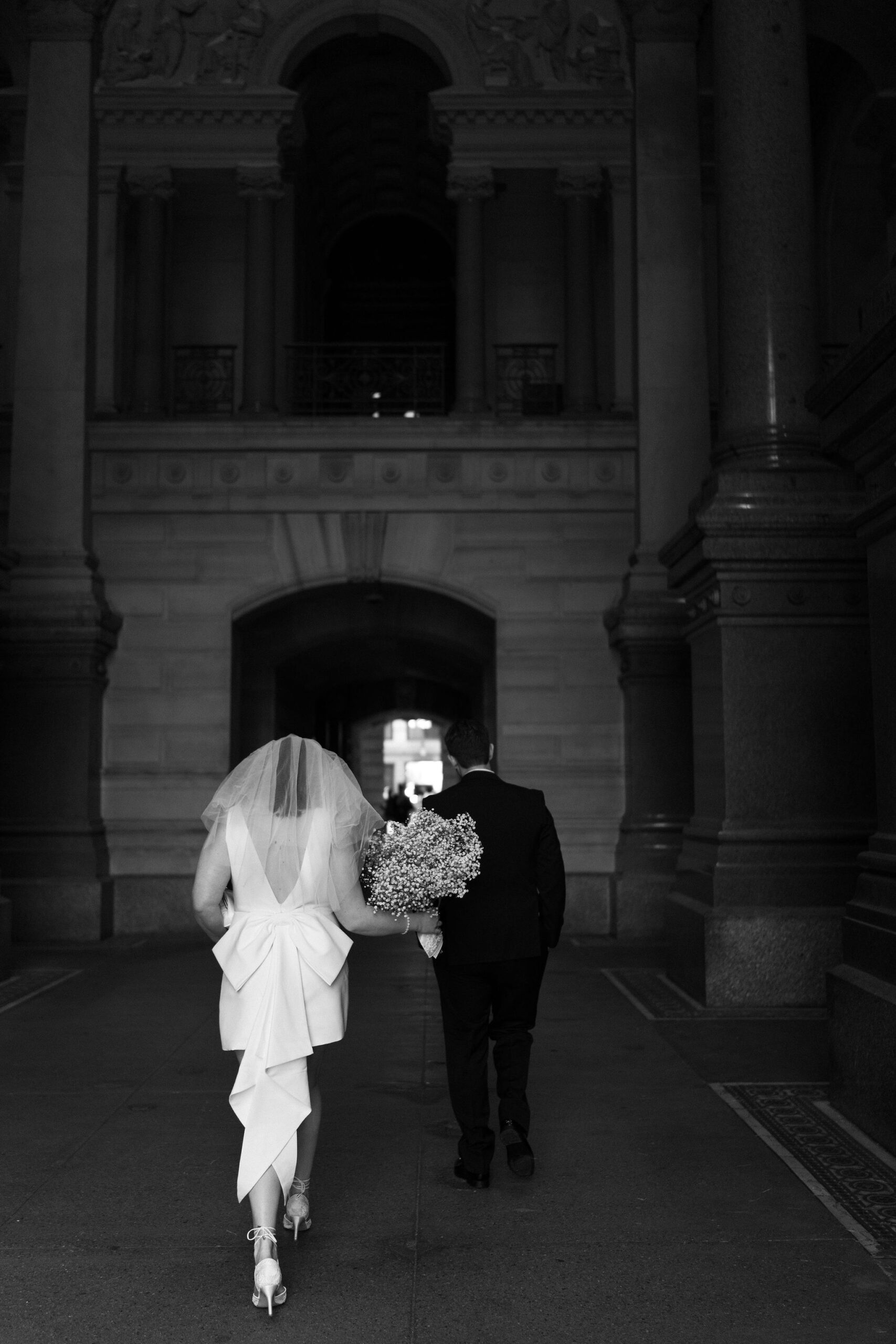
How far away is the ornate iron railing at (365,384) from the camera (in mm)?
17375

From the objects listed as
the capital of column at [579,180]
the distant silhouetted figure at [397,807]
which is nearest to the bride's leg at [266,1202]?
the capital of column at [579,180]

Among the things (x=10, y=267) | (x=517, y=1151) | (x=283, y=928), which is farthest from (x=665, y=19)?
(x=283, y=928)

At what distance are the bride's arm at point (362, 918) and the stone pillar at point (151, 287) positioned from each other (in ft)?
43.9

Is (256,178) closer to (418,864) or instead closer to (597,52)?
(597,52)

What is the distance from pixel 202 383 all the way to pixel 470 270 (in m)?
3.82

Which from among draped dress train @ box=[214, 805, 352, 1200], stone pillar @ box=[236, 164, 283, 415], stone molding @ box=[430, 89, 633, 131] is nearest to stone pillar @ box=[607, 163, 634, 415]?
stone molding @ box=[430, 89, 633, 131]

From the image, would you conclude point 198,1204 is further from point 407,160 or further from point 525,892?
point 407,160

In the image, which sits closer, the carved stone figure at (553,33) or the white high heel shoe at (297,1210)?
the white high heel shoe at (297,1210)

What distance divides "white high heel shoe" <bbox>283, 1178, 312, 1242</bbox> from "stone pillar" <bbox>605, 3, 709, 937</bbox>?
10093 mm

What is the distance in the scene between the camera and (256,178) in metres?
17.2

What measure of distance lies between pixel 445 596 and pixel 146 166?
271 inches

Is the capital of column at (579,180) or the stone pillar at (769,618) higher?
the capital of column at (579,180)

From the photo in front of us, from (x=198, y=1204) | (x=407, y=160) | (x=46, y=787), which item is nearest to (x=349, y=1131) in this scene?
(x=198, y=1204)

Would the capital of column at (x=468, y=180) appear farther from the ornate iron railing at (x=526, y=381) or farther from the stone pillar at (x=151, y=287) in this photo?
the stone pillar at (x=151, y=287)
